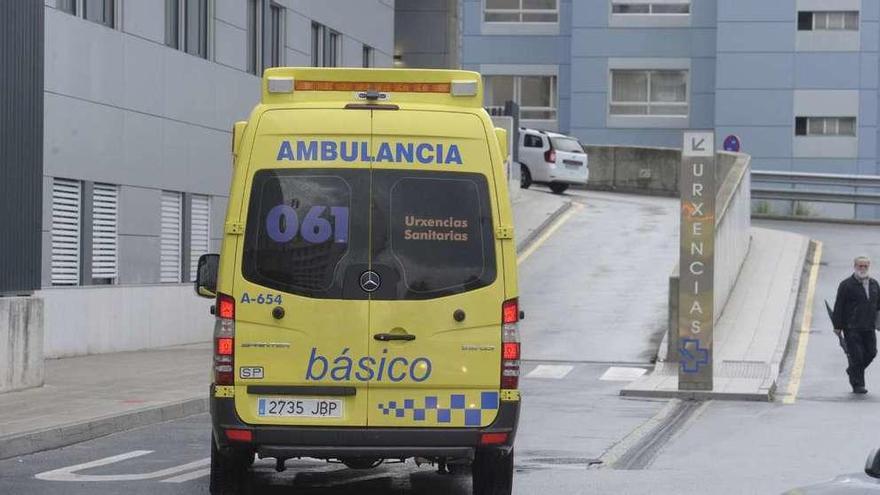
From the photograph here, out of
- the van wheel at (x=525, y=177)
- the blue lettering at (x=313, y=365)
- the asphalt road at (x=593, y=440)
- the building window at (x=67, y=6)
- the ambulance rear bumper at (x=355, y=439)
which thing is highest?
the building window at (x=67, y=6)

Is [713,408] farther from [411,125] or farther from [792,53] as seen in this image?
[792,53]

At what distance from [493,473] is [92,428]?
195 inches

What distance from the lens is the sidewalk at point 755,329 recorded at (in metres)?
19.2

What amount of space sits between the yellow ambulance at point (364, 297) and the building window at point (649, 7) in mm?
52126

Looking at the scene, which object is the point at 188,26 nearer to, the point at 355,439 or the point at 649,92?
the point at 355,439

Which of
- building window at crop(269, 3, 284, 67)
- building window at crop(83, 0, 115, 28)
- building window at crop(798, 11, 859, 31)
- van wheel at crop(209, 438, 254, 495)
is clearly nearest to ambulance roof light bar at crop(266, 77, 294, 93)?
van wheel at crop(209, 438, 254, 495)

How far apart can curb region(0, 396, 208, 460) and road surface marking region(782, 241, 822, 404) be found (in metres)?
6.74

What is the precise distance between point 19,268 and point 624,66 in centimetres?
4570

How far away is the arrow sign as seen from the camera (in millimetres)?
19812

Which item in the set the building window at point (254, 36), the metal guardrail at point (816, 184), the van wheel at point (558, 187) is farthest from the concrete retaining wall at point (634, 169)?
the building window at point (254, 36)

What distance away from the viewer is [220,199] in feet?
92.3

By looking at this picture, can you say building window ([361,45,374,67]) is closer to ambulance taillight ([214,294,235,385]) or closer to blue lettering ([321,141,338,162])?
blue lettering ([321,141,338,162])

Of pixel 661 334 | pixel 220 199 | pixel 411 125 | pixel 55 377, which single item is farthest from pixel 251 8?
pixel 411 125

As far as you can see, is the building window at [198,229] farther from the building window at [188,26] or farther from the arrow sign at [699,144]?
the arrow sign at [699,144]
